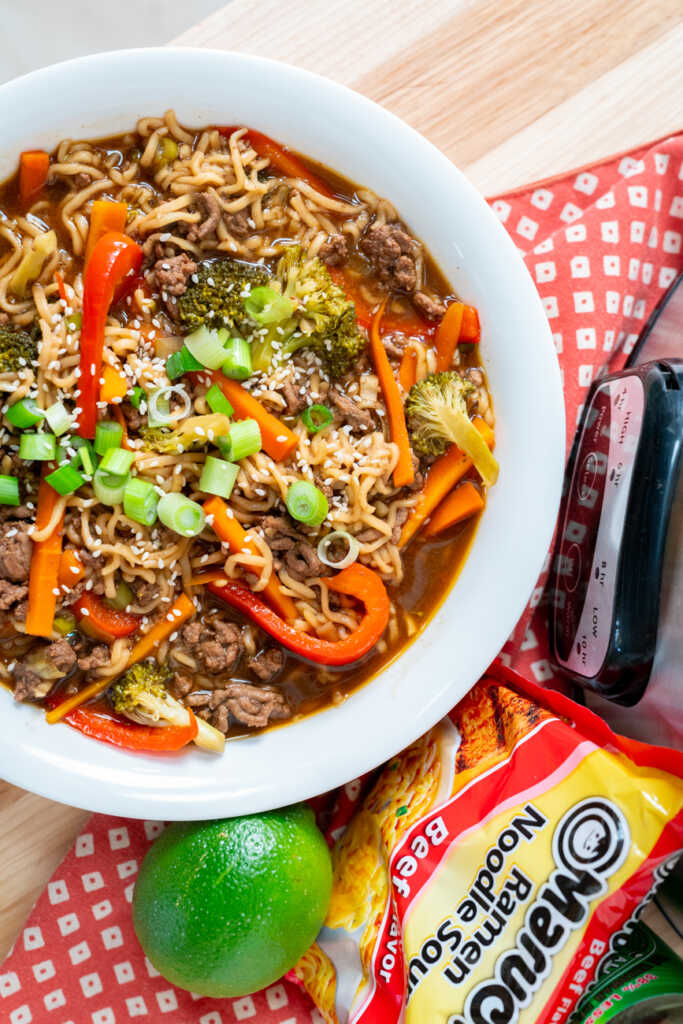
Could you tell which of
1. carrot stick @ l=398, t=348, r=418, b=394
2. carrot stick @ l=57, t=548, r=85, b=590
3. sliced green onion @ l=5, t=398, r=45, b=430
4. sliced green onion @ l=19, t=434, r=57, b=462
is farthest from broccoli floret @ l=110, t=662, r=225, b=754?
carrot stick @ l=398, t=348, r=418, b=394

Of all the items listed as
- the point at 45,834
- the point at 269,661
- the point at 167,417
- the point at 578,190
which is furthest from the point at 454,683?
the point at 578,190

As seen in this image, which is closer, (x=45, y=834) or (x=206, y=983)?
(x=206, y=983)

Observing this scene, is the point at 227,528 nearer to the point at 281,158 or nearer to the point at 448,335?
the point at 448,335

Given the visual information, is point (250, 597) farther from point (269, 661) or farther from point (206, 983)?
point (206, 983)

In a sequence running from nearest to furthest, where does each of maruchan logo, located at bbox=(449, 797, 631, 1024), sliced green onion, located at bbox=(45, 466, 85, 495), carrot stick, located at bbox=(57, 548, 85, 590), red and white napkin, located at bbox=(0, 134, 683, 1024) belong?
maruchan logo, located at bbox=(449, 797, 631, 1024), sliced green onion, located at bbox=(45, 466, 85, 495), carrot stick, located at bbox=(57, 548, 85, 590), red and white napkin, located at bbox=(0, 134, 683, 1024)

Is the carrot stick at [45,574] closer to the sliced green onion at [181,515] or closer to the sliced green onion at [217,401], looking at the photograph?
the sliced green onion at [181,515]

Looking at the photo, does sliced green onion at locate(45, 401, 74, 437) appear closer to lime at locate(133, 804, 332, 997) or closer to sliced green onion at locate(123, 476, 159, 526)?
sliced green onion at locate(123, 476, 159, 526)
